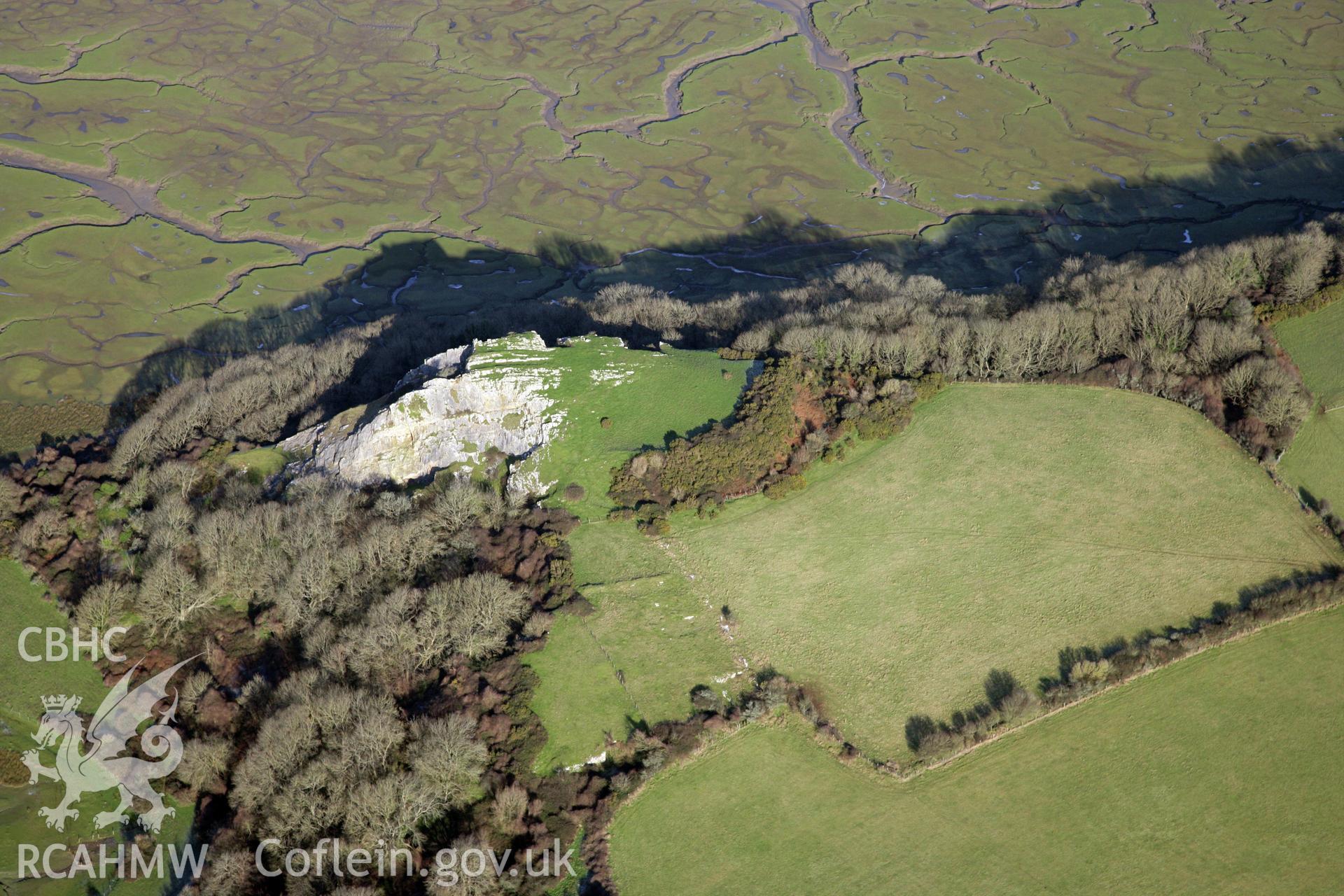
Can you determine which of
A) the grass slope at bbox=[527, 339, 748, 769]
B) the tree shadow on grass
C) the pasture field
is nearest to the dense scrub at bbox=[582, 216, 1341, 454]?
the grass slope at bbox=[527, 339, 748, 769]

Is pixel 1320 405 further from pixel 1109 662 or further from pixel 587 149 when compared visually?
pixel 587 149

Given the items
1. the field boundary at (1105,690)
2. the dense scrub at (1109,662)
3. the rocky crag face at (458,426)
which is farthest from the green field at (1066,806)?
the rocky crag face at (458,426)

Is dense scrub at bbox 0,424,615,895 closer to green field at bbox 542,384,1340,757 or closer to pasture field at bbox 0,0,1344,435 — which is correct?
green field at bbox 542,384,1340,757

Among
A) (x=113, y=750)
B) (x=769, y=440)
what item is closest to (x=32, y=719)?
(x=113, y=750)

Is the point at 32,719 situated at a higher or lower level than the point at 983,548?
higher

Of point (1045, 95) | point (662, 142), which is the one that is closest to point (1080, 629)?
point (662, 142)

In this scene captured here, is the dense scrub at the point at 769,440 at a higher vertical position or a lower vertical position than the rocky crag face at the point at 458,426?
lower

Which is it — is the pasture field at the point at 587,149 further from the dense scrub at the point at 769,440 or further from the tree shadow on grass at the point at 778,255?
the dense scrub at the point at 769,440
